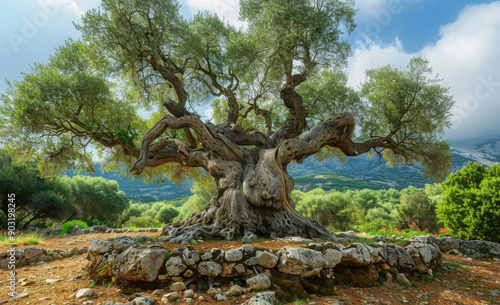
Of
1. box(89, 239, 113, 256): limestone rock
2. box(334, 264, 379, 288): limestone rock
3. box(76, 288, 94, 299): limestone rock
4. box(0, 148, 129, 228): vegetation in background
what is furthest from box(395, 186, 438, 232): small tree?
box(0, 148, 129, 228): vegetation in background

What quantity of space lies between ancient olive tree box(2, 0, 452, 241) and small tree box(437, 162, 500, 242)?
161 cm

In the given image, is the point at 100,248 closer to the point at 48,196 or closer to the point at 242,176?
the point at 242,176

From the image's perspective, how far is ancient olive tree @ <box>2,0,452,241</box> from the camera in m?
8.98

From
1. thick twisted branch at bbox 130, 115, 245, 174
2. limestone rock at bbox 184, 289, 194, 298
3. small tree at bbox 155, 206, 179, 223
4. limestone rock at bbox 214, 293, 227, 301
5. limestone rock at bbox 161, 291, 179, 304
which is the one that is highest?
thick twisted branch at bbox 130, 115, 245, 174

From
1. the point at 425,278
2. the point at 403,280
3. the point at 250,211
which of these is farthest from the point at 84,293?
the point at 425,278

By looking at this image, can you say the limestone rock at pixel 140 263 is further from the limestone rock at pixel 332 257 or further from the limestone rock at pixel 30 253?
the limestone rock at pixel 30 253

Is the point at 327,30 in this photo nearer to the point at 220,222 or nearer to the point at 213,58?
the point at 213,58

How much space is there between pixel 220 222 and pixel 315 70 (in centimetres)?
895

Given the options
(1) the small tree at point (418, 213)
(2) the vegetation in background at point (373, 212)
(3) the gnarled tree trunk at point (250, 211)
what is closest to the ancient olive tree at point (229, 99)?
(3) the gnarled tree trunk at point (250, 211)

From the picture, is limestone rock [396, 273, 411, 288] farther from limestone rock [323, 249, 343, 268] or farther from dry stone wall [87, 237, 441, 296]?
limestone rock [323, 249, 343, 268]

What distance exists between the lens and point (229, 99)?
1228 centimetres

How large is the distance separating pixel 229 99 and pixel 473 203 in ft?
39.5

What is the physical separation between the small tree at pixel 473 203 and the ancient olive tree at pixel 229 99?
1.61 metres

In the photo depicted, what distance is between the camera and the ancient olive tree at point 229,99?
29.5ft
